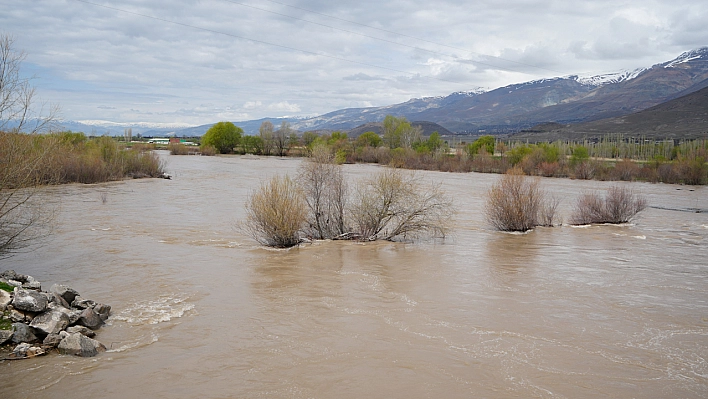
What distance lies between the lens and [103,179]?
124 feet

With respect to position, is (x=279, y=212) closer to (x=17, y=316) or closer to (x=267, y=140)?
(x=17, y=316)

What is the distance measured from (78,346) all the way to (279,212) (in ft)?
29.8

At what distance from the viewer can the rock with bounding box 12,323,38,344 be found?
8.07m

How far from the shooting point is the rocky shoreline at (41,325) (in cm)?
805

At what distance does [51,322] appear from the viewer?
335 inches

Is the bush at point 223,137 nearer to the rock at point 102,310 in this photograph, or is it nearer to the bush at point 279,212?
the bush at point 279,212

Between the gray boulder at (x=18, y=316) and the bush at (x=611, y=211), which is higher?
the bush at (x=611, y=211)

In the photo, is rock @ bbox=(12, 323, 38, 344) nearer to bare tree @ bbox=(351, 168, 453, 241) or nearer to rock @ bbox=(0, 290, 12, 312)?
rock @ bbox=(0, 290, 12, 312)

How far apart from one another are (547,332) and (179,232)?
47.8 feet

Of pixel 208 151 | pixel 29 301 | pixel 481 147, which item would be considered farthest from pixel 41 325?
pixel 208 151

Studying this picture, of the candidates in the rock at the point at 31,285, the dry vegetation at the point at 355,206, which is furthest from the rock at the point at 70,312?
the dry vegetation at the point at 355,206

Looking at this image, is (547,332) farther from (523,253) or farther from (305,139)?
(305,139)

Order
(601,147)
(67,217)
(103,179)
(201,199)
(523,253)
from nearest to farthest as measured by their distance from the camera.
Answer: (523,253)
(67,217)
(201,199)
(103,179)
(601,147)

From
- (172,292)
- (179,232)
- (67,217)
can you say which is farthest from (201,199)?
(172,292)
